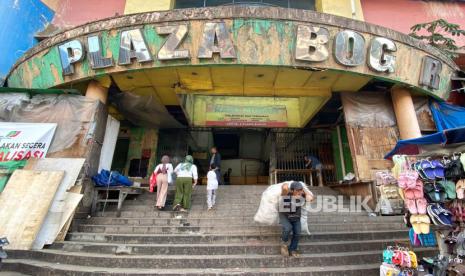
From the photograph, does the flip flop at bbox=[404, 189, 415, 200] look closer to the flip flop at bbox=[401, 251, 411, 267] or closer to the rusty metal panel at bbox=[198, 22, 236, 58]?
the flip flop at bbox=[401, 251, 411, 267]

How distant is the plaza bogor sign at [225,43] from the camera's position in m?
6.79

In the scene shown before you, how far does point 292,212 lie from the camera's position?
450cm

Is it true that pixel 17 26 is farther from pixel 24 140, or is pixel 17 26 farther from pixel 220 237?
pixel 220 237

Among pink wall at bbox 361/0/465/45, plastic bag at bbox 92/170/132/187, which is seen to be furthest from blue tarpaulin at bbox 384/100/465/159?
plastic bag at bbox 92/170/132/187

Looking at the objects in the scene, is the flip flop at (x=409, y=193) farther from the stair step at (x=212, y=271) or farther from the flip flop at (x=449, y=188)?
the stair step at (x=212, y=271)

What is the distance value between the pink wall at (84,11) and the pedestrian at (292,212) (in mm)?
12183

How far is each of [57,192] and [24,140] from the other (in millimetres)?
2199

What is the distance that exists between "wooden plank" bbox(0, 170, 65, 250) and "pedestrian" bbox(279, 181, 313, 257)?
16.8ft

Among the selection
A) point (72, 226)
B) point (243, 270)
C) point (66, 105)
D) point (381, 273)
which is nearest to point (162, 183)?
point (72, 226)

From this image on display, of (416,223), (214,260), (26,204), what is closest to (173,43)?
(26,204)

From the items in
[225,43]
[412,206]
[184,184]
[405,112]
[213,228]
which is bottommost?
[213,228]

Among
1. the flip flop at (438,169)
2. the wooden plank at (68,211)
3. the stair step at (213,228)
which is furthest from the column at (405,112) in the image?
the wooden plank at (68,211)

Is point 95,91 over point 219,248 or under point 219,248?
over

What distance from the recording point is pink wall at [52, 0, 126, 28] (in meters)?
12.0
